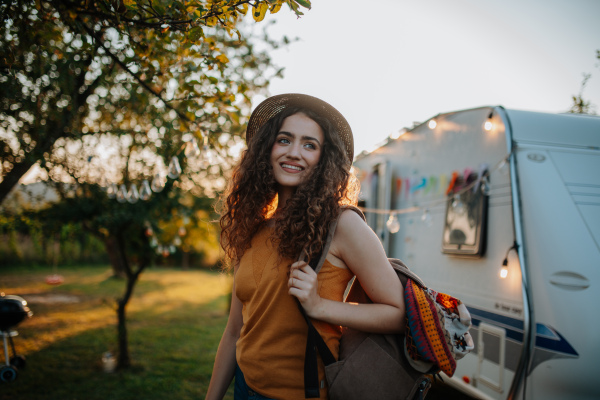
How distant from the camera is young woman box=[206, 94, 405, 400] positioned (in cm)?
131

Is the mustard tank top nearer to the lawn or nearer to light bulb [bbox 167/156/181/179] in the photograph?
light bulb [bbox 167/156/181/179]

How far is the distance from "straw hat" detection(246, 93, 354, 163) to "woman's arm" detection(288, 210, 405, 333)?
51cm

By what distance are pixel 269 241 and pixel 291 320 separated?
0.32 metres

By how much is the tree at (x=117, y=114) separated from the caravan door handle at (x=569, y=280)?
2360mm

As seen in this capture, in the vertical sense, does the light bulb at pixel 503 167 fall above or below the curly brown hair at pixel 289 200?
above

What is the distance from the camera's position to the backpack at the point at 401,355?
3.99ft

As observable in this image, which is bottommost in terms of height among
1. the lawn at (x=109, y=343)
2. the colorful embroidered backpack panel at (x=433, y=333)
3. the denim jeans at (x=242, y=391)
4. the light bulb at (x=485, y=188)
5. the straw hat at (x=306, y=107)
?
the lawn at (x=109, y=343)

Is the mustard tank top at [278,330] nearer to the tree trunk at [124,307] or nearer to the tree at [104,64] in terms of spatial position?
the tree at [104,64]

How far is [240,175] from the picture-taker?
5.88 feet

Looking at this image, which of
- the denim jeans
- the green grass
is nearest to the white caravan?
the denim jeans

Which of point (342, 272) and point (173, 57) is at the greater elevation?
point (173, 57)

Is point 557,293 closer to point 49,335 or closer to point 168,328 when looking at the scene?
point 168,328

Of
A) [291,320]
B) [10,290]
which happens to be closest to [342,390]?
[291,320]

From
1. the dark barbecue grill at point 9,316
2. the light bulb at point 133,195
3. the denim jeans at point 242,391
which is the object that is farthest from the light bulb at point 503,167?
the dark barbecue grill at point 9,316
